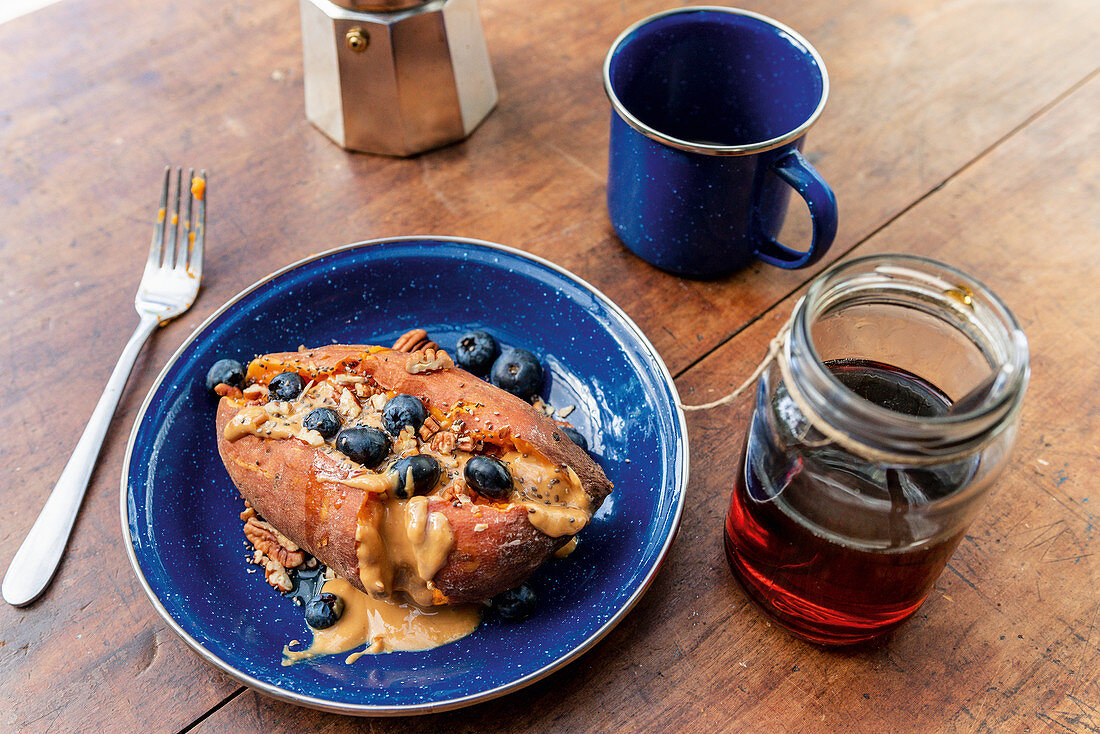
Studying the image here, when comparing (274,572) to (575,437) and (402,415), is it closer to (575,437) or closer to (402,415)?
(402,415)

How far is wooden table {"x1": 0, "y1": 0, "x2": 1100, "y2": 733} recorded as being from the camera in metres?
0.87

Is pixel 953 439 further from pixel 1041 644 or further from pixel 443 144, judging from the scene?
pixel 443 144

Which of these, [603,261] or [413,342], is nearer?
[413,342]

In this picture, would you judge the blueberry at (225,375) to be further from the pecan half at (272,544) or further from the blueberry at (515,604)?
the blueberry at (515,604)

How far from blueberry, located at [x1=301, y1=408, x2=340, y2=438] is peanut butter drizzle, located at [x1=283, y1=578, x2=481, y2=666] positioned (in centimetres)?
18

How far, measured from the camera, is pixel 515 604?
0.88 metres

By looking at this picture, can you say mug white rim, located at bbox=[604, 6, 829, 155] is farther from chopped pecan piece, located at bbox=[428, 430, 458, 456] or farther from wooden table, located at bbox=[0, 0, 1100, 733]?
chopped pecan piece, located at bbox=[428, 430, 458, 456]

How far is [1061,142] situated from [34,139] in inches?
71.4

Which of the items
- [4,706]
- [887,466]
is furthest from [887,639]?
[4,706]

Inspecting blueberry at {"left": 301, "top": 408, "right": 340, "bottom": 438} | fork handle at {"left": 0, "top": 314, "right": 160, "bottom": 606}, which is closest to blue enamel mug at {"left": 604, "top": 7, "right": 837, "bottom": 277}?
blueberry at {"left": 301, "top": 408, "right": 340, "bottom": 438}

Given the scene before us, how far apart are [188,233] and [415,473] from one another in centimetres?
68

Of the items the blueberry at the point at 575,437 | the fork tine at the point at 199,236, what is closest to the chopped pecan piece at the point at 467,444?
the blueberry at the point at 575,437

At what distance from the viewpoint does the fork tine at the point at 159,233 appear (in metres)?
1.24

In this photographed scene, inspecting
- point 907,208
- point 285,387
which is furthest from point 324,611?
point 907,208
